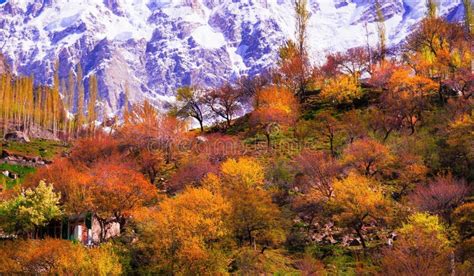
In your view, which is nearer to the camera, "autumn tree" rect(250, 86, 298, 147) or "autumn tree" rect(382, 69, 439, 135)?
"autumn tree" rect(382, 69, 439, 135)

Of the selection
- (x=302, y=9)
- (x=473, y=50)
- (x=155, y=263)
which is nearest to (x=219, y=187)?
(x=155, y=263)

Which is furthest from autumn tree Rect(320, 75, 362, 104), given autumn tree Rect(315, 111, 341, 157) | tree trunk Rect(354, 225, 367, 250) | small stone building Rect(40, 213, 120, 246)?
small stone building Rect(40, 213, 120, 246)

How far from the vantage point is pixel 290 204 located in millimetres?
54000

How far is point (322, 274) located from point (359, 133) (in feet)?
87.0

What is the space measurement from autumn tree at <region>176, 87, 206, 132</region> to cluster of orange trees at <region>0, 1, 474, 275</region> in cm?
1479

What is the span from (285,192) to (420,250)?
18510 mm

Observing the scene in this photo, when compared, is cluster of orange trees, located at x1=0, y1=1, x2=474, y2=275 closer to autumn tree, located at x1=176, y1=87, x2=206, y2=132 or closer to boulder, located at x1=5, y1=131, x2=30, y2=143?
autumn tree, located at x1=176, y1=87, x2=206, y2=132

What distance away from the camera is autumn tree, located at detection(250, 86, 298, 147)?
77.2 m

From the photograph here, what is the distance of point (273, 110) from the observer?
7725cm

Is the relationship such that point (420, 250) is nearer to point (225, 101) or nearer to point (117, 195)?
point (117, 195)

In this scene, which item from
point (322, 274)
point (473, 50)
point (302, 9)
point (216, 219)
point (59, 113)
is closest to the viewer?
point (322, 274)

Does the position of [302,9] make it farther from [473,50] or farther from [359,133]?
[359,133]

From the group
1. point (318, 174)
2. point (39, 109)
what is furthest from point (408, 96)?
point (39, 109)

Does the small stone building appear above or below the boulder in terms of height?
below
